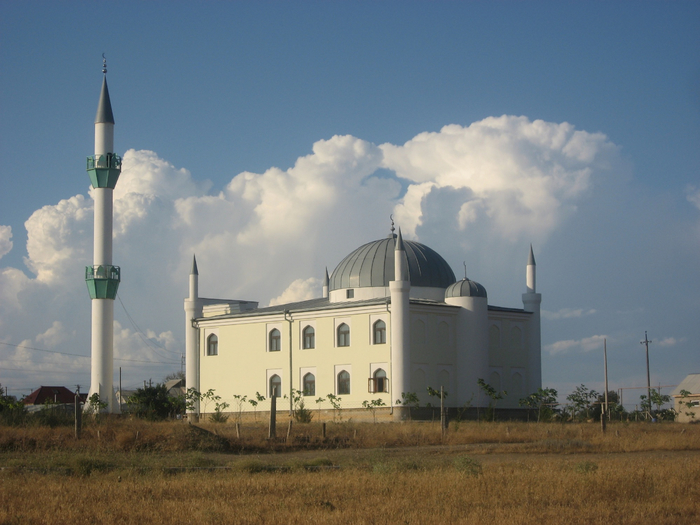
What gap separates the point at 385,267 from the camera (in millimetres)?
43000

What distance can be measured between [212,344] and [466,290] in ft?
47.6

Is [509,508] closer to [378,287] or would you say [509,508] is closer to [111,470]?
[111,470]

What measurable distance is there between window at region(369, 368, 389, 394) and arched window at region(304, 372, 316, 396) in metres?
3.65

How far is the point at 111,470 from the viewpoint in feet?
54.1

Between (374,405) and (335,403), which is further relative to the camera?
(335,403)

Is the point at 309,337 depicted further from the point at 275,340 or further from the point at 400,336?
the point at 400,336

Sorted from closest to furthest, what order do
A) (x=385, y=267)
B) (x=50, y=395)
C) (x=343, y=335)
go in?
1. (x=343, y=335)
2. (x=385, y=267)
3. (x=50, y=395)

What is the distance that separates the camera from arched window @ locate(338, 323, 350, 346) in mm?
40781

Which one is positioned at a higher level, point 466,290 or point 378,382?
point 466,290

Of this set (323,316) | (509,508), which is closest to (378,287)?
(323,316)

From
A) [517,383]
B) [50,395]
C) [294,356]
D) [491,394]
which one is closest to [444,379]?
[491,394]

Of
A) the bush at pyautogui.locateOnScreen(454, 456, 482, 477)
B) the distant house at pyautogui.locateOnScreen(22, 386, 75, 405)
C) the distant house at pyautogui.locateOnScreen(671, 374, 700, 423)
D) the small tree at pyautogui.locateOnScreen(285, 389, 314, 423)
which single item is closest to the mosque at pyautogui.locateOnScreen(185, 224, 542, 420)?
the small tree at pyautogui.locateOnScreen(285, 389, 314, 423)

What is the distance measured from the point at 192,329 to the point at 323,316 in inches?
363

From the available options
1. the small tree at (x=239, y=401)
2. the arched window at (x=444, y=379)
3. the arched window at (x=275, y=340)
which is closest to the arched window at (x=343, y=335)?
the arched window at (x=275, y=340)
